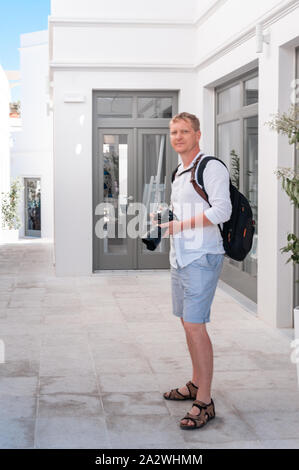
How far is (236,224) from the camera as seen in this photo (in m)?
3.46

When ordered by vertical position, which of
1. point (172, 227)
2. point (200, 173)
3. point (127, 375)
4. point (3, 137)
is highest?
point (3, 137)

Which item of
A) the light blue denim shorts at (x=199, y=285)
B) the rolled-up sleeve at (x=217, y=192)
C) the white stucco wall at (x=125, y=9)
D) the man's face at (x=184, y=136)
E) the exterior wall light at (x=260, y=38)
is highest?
the white stucco wall at (x=125, y=9)

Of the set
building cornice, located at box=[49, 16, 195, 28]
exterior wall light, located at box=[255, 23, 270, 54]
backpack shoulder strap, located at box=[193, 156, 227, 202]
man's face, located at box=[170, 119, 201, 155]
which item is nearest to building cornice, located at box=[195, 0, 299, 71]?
exterior wall light, located at box=[255, 23, 270, 54]

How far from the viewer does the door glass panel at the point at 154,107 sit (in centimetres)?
933

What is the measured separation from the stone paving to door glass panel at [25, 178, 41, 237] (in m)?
15.3

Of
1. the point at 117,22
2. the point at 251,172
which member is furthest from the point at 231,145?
the point at 117,22

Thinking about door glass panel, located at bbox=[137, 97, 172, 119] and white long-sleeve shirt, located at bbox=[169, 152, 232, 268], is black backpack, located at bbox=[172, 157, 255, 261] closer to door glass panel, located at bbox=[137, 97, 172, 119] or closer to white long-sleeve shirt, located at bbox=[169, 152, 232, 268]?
white long-sleeve shirt, located at bbox=[169, 152, 232, 268]

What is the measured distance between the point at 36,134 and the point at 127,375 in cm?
1900

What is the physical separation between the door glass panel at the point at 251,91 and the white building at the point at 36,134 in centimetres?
1546

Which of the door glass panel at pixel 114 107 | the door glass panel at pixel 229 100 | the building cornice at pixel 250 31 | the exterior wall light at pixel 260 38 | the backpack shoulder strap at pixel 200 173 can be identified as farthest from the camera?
the door glass panel at pixel 114 107

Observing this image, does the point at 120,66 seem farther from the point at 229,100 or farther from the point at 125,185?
the point at 229,100

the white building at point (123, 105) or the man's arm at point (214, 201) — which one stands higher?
the white building at point (123, 105)

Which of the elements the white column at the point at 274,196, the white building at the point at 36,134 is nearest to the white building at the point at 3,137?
the white building at the point at 36,134

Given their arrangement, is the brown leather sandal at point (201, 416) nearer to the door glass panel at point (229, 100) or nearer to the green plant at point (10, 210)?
the door glass panel at point (229, 100)
